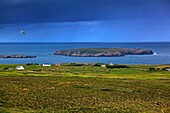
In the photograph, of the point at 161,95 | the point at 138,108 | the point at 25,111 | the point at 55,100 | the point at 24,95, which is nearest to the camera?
the point at 25,111

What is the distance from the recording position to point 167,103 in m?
41.8

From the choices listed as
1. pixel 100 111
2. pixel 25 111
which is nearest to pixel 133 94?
pixel 100 111

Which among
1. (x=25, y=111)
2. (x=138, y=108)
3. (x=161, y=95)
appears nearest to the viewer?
(x=25, y=111)

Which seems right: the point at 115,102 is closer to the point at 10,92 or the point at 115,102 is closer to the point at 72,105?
the point at 72,105

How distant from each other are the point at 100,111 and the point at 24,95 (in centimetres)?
1374

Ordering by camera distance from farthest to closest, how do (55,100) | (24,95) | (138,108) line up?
(24,95) < (55,100) < (138,108)

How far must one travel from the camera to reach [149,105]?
131ft

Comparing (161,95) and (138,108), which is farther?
(161,95)

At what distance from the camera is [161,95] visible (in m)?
49.0

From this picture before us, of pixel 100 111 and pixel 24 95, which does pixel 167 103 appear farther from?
pixel 24 95

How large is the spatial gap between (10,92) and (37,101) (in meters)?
8.43

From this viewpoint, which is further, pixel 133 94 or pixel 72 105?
pixel 133 94

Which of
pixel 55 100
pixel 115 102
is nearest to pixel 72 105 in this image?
pixel 55 100

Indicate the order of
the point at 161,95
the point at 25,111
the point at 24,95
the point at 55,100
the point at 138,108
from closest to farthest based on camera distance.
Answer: the point at 25,111 < the point at 138,108 < the point at 55,100 < the point at 24,95 < the point at 161,95
